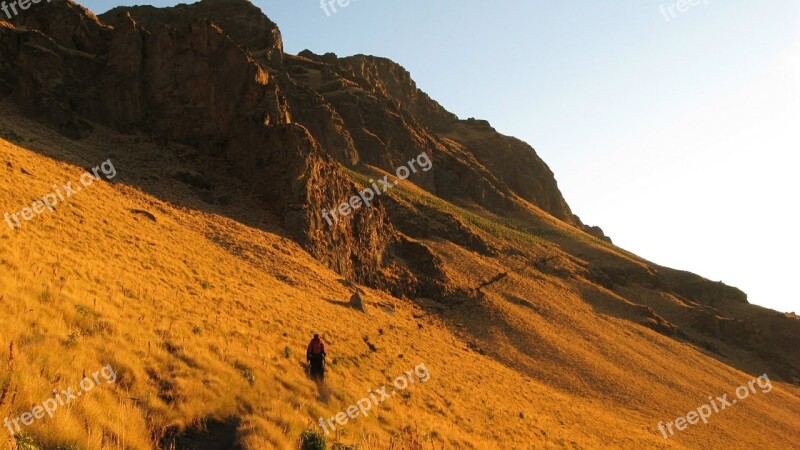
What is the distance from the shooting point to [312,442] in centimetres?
933

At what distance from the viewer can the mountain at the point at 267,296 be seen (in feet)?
34.4

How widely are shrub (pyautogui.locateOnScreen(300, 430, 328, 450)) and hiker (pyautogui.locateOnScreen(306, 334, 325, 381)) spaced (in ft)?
17.4

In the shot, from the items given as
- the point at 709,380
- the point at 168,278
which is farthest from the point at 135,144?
the point at 709,380

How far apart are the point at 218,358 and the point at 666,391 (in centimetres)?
4072

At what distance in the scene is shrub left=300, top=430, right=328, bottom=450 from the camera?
9289 mm

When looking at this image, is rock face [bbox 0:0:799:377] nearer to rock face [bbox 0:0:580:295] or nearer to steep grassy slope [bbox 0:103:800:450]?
rock face [bbox 0:0:580:295]

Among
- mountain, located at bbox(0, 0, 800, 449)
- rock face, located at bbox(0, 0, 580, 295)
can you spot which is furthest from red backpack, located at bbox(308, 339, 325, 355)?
rock face, located at bbox(0, 0, 580, 295)

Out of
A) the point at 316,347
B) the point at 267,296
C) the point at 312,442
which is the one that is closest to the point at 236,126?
the point at 267,296

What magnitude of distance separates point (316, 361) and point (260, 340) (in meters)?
2.59

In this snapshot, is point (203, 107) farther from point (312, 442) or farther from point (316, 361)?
point (312, 442)

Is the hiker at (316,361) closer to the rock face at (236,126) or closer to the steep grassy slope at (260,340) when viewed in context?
the steep grassy slope at (260,340)

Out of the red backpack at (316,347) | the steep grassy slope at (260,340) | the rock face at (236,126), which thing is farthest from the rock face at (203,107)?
the red backpack at (316,347)

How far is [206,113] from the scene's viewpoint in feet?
130

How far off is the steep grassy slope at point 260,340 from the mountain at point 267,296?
4.2 inches
